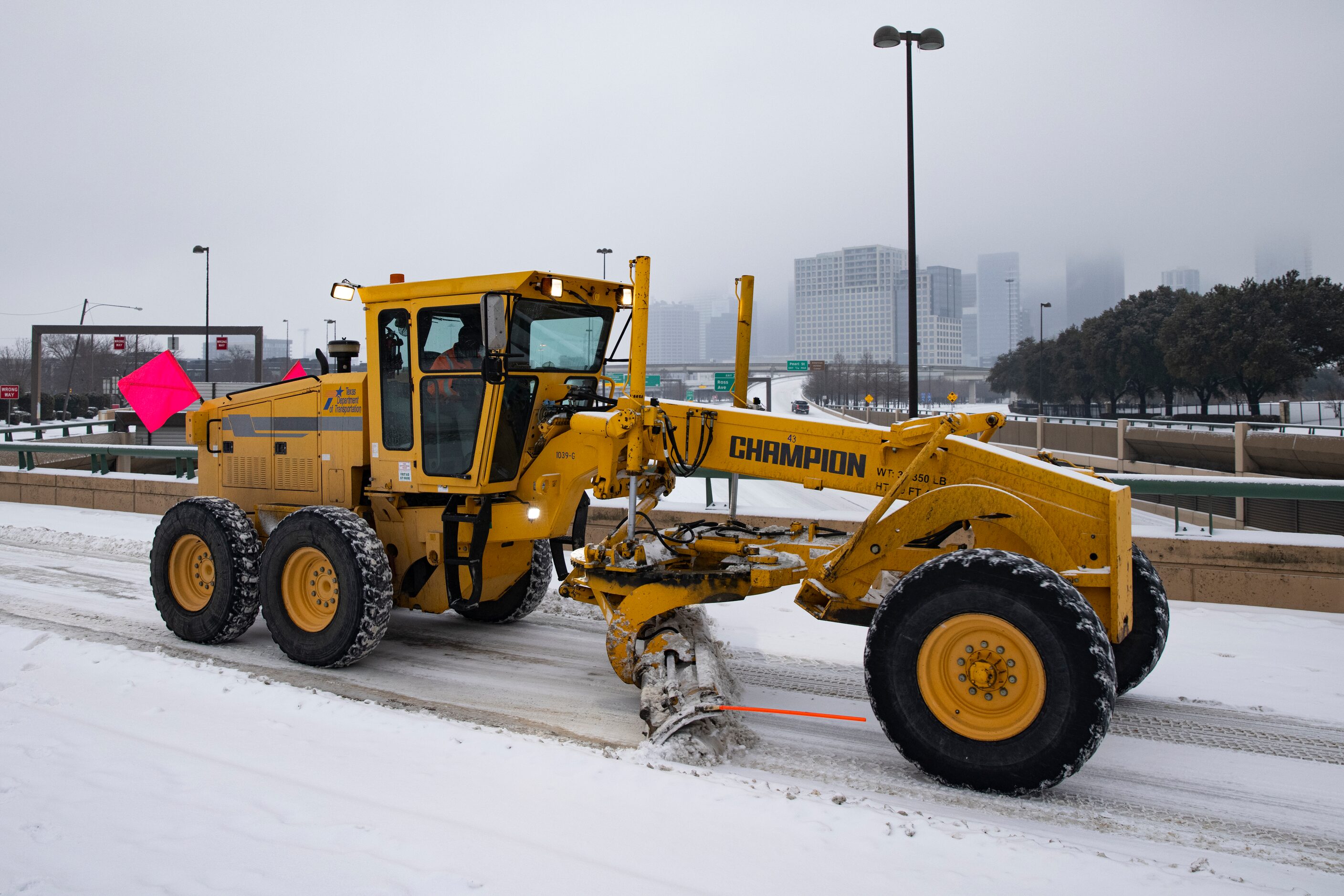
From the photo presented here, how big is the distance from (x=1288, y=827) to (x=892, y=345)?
4613 inches

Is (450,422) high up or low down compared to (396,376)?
down

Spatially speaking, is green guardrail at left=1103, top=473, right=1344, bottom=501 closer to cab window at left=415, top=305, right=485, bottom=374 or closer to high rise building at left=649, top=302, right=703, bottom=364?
cab window at left=415, top=305, right=485, bottom=374

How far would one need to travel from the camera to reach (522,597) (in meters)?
7.71

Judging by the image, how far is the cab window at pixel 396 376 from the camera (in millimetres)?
6504

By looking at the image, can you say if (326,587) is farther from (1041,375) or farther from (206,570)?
(1041,375)

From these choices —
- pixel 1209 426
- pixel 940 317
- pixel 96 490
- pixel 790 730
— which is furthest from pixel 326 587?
pixel 940 317

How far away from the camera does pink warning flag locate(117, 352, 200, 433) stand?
14.7 meters

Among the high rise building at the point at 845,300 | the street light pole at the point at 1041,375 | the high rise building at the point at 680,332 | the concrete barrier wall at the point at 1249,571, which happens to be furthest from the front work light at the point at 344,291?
the high rise building at the point at 845,300

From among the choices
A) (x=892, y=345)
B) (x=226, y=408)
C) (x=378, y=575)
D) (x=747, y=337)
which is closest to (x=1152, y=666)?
(x=747, y=337)

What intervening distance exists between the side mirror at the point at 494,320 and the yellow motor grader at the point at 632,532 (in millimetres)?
14

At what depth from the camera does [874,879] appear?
3.29 meters

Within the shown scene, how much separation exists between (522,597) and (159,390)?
10680 mm

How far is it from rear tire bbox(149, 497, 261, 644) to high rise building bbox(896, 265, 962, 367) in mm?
154434

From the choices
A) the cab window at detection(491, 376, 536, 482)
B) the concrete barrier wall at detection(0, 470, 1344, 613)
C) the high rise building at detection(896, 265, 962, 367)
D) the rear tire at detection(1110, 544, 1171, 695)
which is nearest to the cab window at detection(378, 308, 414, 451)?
the cab window at detection(491, 376, 536, 482)
